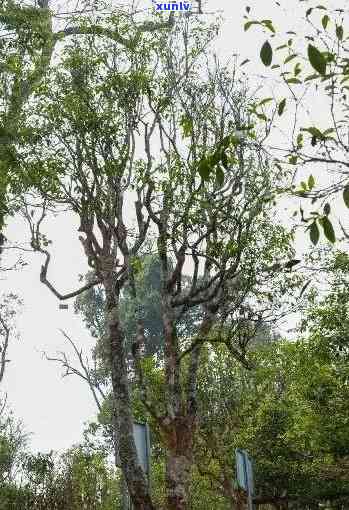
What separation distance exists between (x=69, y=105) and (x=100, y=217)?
2.35m

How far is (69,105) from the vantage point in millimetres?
14617

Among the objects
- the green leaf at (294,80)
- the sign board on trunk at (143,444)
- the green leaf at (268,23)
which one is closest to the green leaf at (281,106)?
the green leaf at (294,80)

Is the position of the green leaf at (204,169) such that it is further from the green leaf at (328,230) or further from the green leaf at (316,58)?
the green leaf at (316,58)

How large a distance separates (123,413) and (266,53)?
11.0m

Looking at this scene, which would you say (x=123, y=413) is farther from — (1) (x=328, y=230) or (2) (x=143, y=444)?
(1) (x=328, y=230)

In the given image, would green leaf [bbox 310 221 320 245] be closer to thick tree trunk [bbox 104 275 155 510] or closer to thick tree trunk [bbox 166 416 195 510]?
thick tree trunk [bbox 104 275 155 510]

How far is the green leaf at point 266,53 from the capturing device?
270cm

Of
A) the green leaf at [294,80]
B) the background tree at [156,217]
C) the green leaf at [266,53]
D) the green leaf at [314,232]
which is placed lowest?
the green leaf at [314,232]

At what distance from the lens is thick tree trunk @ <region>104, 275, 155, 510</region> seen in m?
12.5

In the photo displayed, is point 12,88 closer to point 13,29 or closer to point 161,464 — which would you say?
point 13,29

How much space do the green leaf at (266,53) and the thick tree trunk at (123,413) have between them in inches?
420

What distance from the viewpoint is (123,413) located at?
42.8 feet

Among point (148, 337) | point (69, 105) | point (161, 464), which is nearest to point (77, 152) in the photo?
point (69, 105)

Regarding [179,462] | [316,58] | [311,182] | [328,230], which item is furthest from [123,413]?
[316,58]
